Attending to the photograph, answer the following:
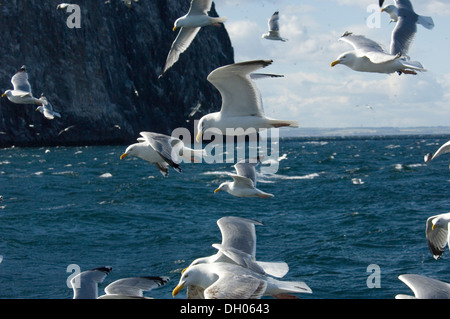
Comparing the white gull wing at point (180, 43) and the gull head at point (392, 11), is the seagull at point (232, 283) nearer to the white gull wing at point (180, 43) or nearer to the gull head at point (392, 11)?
the gull head at point (392, 11)

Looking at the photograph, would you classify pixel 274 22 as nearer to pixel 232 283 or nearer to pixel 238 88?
pixel 238 88

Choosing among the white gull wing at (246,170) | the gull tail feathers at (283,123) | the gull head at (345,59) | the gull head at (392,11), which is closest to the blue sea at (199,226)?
the white gull wing at (246,170)

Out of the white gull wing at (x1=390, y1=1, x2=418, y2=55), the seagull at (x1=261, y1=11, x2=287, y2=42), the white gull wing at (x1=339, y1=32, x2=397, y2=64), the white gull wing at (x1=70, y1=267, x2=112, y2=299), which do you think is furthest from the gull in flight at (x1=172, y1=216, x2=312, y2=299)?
the seagull at (x1=261, y1=11, x2=287, y2=42)

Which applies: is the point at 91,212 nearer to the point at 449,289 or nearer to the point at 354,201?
the point at 354,201

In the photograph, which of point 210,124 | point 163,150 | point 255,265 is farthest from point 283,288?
point 210,124

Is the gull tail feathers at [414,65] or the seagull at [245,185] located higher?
the gull tail feathers at [414,65]

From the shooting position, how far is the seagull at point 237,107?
27.6 feet

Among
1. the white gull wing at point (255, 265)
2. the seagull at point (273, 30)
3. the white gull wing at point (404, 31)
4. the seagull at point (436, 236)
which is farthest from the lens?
the seagull at point (273, 30)

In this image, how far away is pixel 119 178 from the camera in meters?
30.9

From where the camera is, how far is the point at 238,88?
341 inches

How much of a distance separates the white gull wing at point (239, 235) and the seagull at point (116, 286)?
109cm

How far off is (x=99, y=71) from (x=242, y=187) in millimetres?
53143

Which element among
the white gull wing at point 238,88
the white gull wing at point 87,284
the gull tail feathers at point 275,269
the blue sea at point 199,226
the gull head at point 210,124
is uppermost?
the white gull wing at point 238,88
